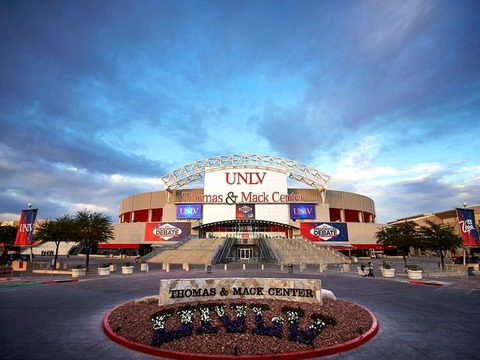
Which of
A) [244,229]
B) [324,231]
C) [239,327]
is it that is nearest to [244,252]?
[244,229]

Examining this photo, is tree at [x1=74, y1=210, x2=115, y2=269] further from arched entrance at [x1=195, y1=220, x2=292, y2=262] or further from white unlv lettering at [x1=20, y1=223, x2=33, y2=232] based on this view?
arched entrance at [x1=195, y1=220, x2=292, y2=262]

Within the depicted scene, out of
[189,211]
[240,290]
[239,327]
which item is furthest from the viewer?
[189,211]

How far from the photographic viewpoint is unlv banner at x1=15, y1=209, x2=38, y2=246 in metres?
33.2

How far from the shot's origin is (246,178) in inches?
2928

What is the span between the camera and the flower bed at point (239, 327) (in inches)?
322

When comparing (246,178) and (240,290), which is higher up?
(246,178)

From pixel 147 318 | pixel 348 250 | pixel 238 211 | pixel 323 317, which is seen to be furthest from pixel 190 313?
pixel 348 250

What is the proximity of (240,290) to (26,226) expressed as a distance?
32153mm

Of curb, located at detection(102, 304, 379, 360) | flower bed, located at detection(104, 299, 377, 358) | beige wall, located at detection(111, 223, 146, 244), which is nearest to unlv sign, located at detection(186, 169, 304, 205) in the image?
beige wall, located at detection(111, 223, 146, 244)

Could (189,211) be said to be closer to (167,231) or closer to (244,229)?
(167,231)

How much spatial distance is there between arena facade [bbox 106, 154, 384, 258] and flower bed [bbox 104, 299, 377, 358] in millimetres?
57106

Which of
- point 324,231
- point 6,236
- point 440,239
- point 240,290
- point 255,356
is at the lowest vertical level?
point 255,356

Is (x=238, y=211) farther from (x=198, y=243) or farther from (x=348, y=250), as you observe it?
(x=348, y=250)

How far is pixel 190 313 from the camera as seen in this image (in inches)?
424
